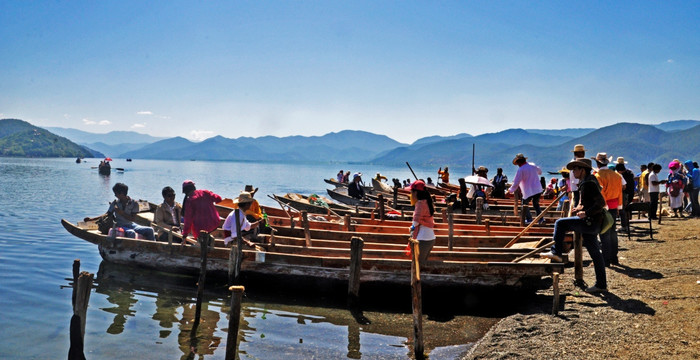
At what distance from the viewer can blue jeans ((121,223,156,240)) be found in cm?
1182

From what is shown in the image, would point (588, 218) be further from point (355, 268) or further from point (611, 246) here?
point (355, 268)

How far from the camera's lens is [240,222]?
1036 centimetres

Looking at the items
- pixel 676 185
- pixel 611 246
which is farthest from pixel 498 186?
pixel 611 246

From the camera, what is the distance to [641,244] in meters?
12.9

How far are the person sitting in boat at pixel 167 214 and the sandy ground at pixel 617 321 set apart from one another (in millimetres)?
7660

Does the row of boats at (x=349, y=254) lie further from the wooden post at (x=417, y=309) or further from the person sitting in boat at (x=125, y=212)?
the wooden post at (x=417, y=309)

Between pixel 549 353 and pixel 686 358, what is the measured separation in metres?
1.45

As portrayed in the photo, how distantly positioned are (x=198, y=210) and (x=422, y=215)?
5.07m

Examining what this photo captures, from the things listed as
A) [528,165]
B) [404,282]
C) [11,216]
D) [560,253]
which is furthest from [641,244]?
[11,216]

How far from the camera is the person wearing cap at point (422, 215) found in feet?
27.5

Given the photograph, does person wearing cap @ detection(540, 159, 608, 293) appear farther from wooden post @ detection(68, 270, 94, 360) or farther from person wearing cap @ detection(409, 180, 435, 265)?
wooden post @ detection(68, 270, 94, 360)

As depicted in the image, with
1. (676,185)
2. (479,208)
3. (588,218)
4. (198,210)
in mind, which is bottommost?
(198,210)

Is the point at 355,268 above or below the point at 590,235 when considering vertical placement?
below

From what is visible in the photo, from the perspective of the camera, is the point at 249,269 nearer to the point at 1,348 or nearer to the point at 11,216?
the point at 1,348
